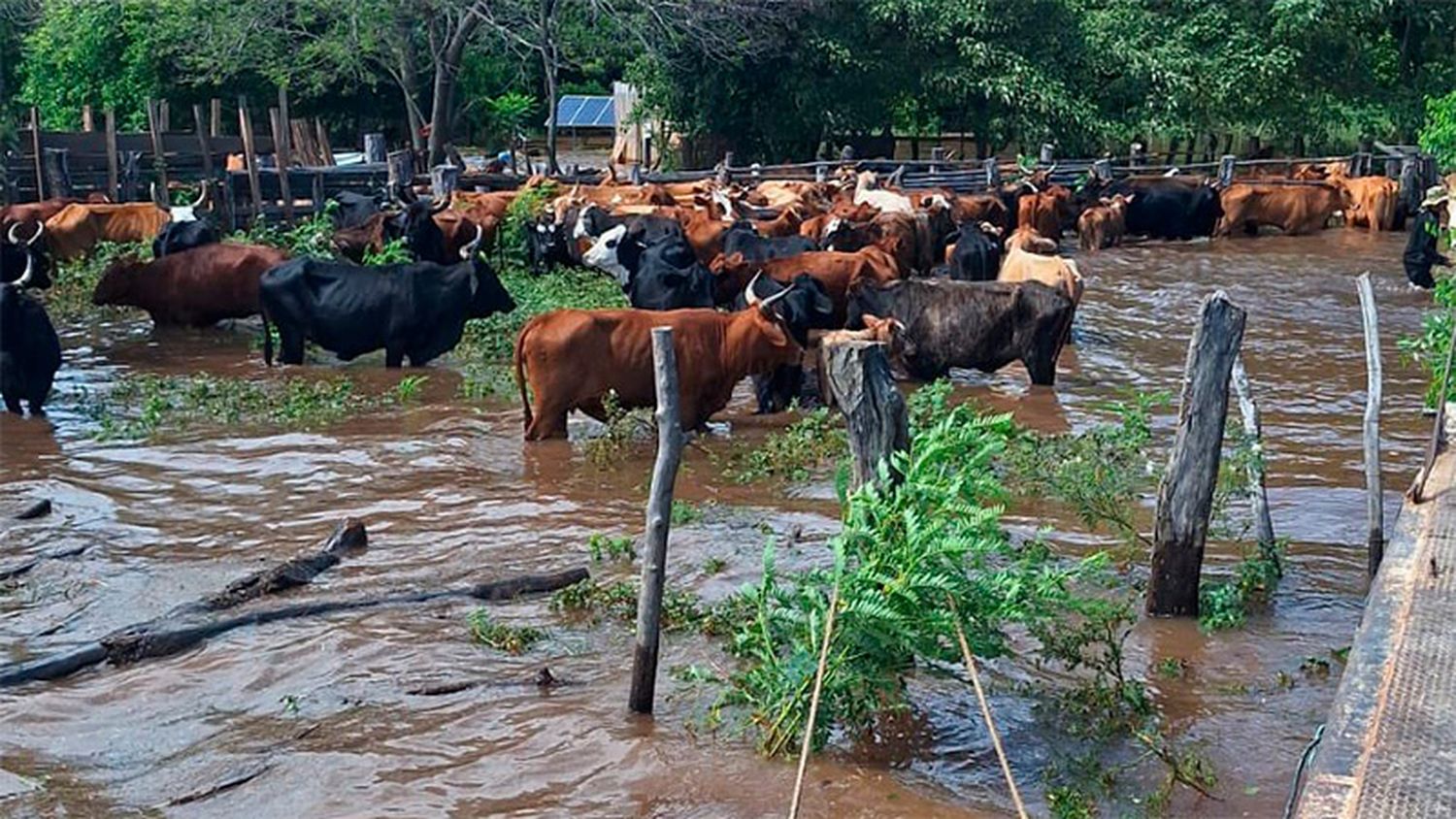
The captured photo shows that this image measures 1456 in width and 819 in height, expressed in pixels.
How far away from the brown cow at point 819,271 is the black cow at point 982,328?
0.91m

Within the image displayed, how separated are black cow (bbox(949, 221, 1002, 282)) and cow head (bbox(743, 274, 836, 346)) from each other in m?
4.60

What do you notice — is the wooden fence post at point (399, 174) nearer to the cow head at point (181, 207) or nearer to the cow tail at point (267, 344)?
the cow head at point (181, 207)

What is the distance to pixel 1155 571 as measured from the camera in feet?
23.5

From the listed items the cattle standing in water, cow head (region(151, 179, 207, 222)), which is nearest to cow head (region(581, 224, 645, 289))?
the cattle standing in water

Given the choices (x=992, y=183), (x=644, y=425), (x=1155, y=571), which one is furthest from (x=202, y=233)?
(x=992, y=183)

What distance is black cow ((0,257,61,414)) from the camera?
1151 centimetres

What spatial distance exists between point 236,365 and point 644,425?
14.8 feet

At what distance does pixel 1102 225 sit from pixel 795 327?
12.4 m

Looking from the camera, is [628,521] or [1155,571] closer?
[1155,571]

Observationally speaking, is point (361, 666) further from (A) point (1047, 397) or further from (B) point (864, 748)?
(A) point (1047, 397)

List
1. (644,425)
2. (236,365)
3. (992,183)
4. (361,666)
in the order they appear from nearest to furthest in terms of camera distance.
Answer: (361,666)
(644,425)
(236,365)
(992,183)

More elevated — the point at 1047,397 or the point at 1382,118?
the point at 1382,118

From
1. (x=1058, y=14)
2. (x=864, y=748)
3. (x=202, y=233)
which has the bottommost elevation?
(x=864, y=748)

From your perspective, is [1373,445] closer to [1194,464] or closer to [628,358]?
[1194,464]
